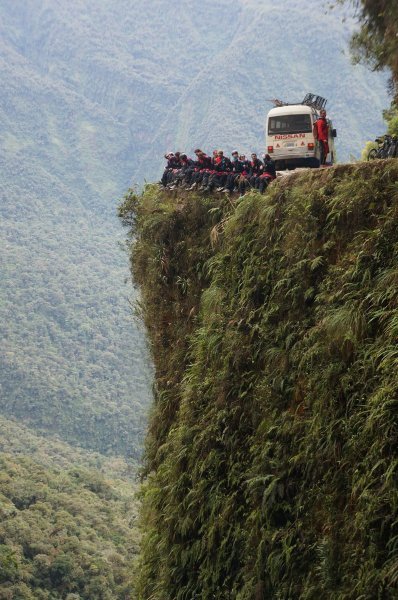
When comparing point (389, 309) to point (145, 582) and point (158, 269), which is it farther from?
point (158, 269)

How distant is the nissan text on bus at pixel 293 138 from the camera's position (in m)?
22.7

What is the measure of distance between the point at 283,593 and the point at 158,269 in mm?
7769

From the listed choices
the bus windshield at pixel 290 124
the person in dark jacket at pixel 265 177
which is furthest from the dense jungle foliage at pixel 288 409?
the bus windshield at pixel 290 124

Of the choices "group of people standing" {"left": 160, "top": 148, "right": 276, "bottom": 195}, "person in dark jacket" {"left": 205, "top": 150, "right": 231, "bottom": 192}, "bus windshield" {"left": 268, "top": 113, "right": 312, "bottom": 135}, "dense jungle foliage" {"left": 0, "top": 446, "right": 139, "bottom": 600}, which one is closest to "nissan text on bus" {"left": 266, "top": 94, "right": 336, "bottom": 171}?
"bus windshield" {"left": 268, "top": 113, "right": 312, "bottom": 135}

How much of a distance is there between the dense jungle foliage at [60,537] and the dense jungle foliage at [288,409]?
29.4 metres

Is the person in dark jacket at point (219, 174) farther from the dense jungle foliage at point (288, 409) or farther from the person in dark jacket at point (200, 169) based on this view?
the dense jungle foliage at point (288, 409)

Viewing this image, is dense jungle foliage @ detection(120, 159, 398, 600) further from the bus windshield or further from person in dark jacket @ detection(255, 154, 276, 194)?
the bus windshield

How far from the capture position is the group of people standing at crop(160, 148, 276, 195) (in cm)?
1520

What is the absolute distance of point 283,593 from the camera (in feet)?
28.0

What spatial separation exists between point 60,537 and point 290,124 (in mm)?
38027

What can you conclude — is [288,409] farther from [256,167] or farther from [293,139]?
[293,139]

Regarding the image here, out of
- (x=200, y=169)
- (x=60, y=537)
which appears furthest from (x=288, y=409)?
(x=60, y=537)

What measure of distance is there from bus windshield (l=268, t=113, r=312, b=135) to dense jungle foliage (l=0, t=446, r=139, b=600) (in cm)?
2225

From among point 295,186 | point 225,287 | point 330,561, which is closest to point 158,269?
point 225,287
